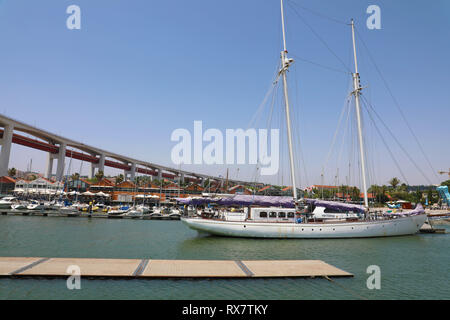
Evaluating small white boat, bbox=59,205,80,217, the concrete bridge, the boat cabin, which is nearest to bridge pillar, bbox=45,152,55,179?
the concrete bridge

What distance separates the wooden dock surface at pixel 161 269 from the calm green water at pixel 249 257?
513 mm

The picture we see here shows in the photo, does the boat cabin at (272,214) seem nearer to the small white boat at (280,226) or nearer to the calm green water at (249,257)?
the small white boat at (280,226)

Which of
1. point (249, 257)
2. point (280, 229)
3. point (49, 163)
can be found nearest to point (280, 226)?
point (280, 229)

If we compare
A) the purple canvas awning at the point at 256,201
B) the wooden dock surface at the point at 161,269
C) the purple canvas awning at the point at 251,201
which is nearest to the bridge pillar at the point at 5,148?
the purple canvas awning at the point at 251,201

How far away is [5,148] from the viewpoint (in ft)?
327

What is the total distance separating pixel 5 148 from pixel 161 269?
115274 millimetres

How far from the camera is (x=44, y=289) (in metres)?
13.0

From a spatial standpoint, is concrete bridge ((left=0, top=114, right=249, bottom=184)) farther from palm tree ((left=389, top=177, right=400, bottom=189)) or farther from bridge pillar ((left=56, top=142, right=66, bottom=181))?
palm tree ((left=389, top=177, right=400, bottom=189))

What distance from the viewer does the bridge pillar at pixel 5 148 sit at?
9938 cm

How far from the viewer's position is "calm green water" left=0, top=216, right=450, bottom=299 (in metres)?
13.2

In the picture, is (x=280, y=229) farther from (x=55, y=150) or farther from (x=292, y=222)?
(x=55, y=150)

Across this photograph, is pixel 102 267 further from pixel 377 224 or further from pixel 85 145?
pixel 85 145
